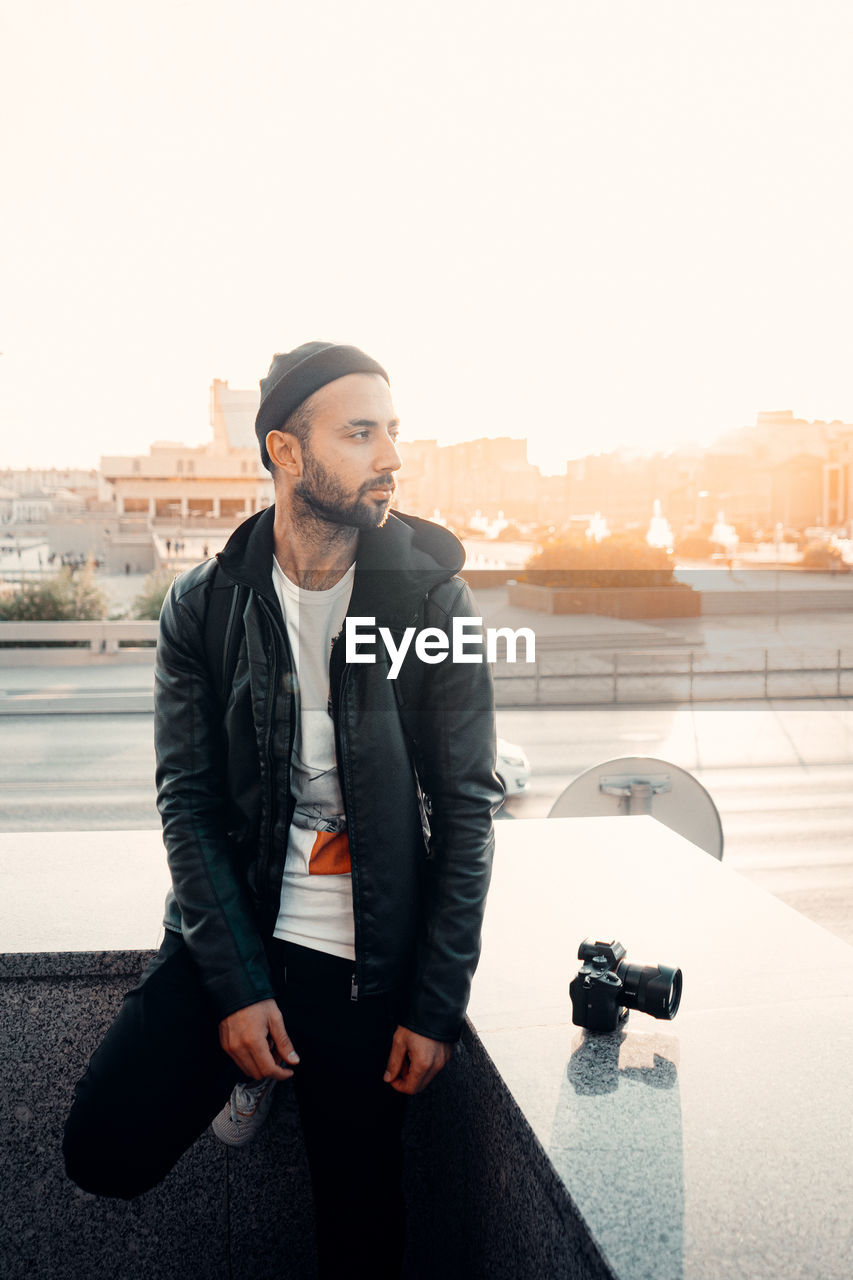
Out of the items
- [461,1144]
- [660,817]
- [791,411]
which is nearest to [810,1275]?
[461,1144]

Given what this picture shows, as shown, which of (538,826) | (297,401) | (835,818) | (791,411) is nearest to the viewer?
(297,401)

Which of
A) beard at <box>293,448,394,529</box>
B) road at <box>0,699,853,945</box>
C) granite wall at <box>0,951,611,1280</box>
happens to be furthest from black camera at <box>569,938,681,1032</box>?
road at <box>0,699,853,945</box>

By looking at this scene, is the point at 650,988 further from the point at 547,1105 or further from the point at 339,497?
the point at 339,497

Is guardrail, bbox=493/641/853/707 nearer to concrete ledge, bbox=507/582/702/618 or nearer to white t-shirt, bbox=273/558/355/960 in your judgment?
concrete ledge, bbox=507/582/702/618

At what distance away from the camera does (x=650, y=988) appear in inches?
60.2

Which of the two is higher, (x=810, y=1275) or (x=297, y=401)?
(x=297, y=401)

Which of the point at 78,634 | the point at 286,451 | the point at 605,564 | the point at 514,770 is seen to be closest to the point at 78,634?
the point at 78,634

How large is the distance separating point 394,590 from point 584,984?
2.21ft

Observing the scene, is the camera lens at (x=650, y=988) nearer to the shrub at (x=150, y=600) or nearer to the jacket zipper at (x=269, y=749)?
the jacket zipper at (x=269, y=749)

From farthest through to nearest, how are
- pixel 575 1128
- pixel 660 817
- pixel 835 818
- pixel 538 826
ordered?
pixel 835 818 < pixel 660 817 < pixel 538 826 < pixel 575 1128

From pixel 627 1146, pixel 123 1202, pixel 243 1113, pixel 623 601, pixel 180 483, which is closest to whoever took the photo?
pixel 627 1146

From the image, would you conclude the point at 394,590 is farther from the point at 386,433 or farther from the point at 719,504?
the point at 719,504

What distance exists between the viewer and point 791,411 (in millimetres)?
17875

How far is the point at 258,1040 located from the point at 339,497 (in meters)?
0.80
